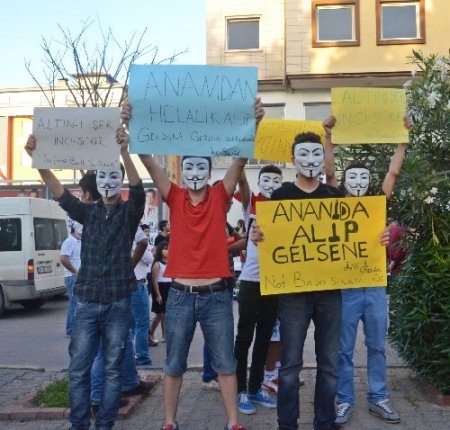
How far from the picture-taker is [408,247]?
537 centimetres

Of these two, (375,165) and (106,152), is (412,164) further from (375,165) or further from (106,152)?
(106,152)

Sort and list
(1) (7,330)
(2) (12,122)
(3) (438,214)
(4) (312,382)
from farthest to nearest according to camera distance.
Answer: (2) (12,122) < (1) (7,330) < (4) (312,382) < (3) (438,214)

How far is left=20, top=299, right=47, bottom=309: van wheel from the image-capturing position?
1389 centimetres

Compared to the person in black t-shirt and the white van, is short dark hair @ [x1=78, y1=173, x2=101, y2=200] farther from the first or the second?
the white van

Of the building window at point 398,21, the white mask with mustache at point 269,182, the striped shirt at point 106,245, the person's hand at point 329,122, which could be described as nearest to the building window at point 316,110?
the building window at point 398,21

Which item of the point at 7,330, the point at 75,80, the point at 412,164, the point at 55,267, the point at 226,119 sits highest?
the point at 75,80

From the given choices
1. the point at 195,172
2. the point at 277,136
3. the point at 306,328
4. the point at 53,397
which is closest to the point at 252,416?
the point at 306,328

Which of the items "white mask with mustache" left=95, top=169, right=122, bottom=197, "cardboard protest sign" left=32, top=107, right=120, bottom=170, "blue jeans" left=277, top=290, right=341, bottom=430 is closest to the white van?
"cardboard protest sign" left=32, top=107, right=120, bottom=170

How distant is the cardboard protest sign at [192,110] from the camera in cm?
443

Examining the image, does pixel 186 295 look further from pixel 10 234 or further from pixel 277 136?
pixel 10 234

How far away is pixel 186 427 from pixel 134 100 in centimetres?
255

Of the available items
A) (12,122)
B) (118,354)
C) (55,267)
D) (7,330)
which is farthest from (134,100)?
(12,122)

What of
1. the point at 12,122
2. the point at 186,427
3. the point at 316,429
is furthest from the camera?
the point at 12,122

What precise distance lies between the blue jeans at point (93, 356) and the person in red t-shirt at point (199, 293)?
35 cm
